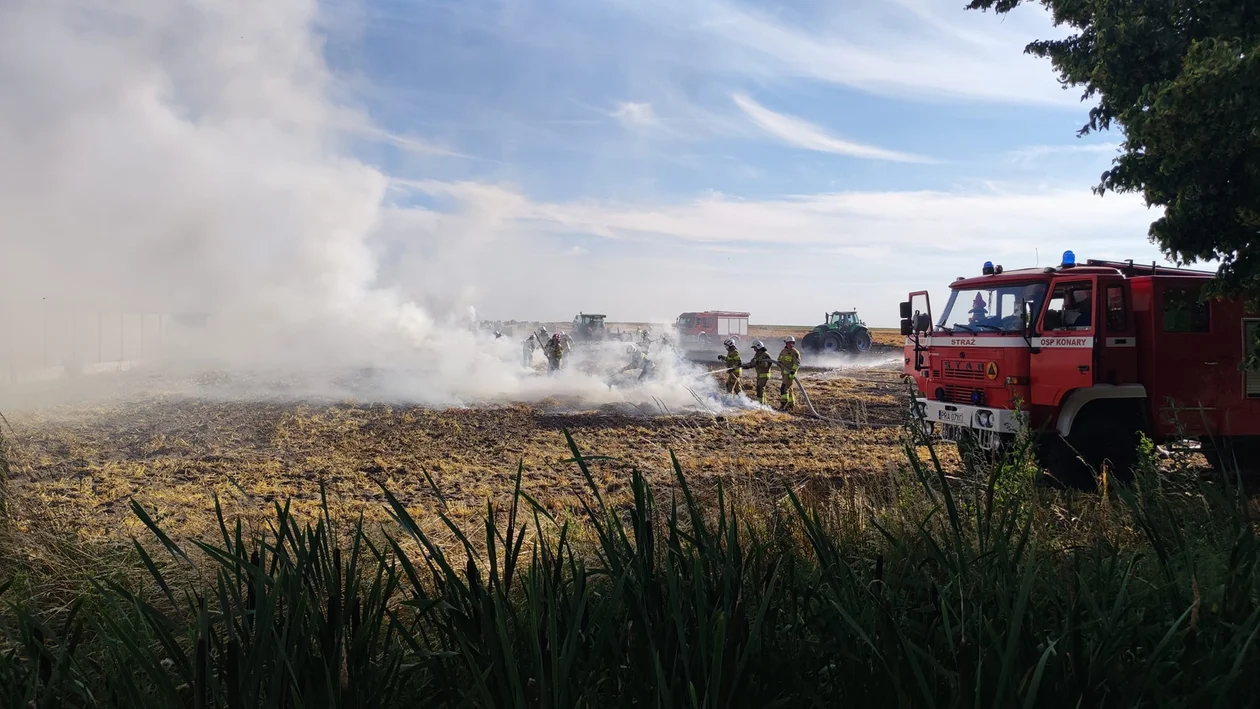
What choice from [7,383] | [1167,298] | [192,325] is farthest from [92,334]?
[1167,298]

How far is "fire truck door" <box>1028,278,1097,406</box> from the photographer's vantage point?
7.70 m

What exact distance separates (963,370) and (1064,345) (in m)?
1.16

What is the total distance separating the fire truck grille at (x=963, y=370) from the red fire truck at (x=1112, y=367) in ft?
0.48

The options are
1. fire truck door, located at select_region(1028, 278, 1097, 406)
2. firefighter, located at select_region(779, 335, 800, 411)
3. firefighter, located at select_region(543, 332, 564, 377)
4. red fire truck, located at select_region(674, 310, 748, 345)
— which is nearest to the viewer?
fire truck door, located at select_region(1028, 278, 1097, 406)

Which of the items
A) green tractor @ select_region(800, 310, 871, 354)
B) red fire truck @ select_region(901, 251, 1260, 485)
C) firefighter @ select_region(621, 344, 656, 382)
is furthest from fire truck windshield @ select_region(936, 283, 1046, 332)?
green tractor @ select_region(800, 310, 871, 354)

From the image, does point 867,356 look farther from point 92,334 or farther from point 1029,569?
point 1029,569

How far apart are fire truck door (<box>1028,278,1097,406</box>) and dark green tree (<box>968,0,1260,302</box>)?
4.62 feet

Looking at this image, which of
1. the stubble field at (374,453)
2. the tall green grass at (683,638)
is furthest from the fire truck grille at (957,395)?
the tall green grass at (683,638)

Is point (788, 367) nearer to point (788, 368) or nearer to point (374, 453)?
point (788, 368)

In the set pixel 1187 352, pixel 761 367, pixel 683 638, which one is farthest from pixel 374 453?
pixel 683 638

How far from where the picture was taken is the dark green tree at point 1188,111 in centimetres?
515

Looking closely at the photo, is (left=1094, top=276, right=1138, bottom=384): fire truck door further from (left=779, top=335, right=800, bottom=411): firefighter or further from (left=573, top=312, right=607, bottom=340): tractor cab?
(left=573, top=312, right=607, bottom=340): tractor cab

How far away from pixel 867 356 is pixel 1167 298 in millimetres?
32534

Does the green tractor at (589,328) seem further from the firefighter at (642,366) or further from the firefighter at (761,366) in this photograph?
the firefighter at (761,366)
